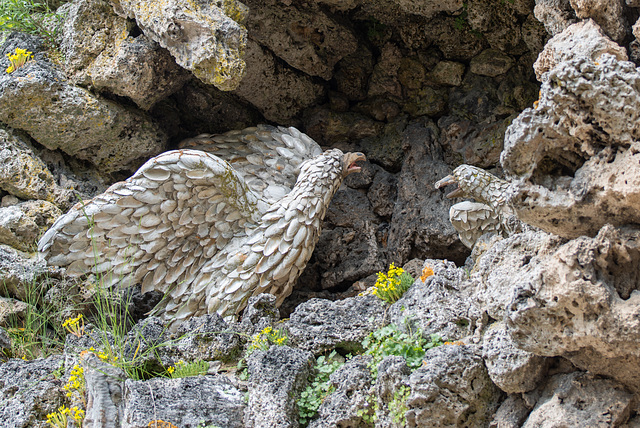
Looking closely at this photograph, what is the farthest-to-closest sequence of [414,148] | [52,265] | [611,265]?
[414,148] → [52,265] → [611,265]

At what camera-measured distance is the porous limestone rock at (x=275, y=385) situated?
249 cm

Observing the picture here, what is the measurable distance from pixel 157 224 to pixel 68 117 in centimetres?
93

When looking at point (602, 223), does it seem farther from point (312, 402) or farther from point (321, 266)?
point (321, 266)

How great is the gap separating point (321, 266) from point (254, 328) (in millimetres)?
1223

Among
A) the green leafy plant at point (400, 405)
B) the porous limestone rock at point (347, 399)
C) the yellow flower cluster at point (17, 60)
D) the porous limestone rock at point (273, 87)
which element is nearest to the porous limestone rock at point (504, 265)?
the green leafy plant at point (400, 405)

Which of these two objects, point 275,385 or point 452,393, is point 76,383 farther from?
point 452,393

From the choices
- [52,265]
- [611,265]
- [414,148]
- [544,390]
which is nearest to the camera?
[611,265]

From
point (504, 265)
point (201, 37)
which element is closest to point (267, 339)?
point (504, 265)

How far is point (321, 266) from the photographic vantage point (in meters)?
4.22

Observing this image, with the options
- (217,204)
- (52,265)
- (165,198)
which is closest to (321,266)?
(217,204)

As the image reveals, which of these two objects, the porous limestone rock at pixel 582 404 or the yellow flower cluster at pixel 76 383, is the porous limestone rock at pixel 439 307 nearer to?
the porous limestone rock at pixel 582 404

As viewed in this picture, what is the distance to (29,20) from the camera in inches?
163

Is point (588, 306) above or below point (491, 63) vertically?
below

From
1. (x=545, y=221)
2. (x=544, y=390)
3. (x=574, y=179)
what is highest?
(x=574, y=179)
